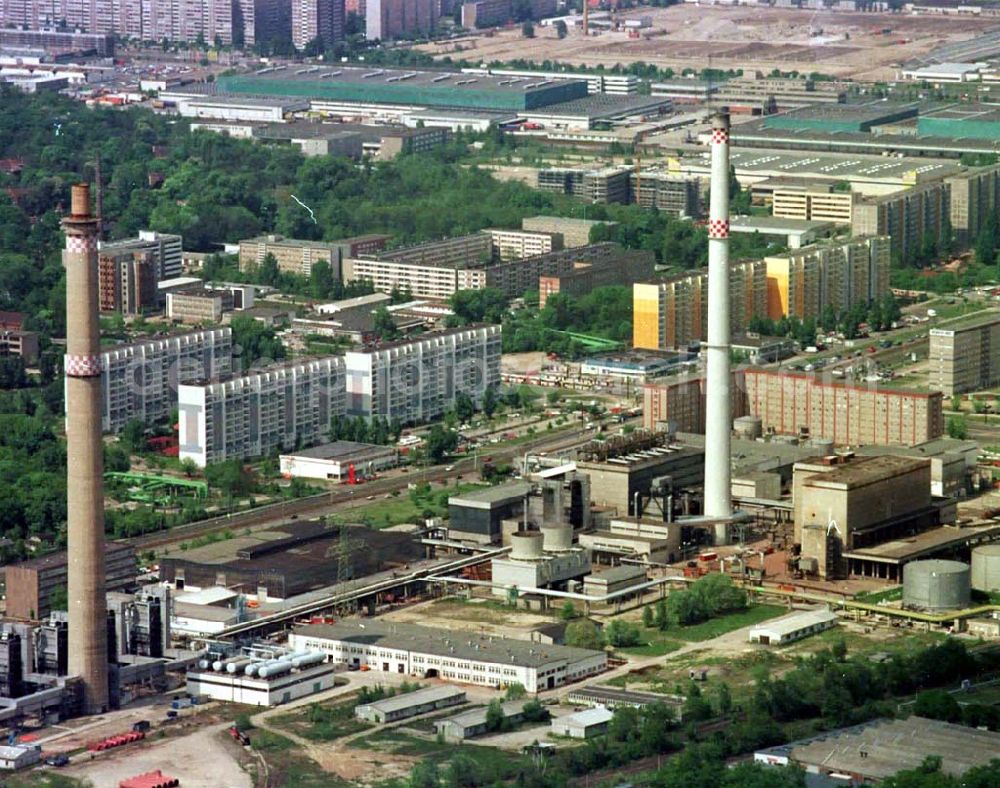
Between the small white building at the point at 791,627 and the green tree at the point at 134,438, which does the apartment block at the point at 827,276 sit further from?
the small white building at the point at 791,627

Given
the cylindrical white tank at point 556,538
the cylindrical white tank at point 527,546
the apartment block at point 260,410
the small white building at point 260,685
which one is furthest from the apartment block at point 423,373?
the small white building at point 260,685

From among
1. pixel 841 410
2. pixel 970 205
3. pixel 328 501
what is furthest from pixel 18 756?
pixel 970 205

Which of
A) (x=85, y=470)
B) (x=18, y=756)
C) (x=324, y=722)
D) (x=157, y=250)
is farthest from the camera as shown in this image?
(x=157, y=250)

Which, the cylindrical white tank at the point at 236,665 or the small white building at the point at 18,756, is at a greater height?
the cylindrical white tank at the point at 236,665

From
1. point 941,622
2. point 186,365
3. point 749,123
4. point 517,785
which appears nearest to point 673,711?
point 517,785

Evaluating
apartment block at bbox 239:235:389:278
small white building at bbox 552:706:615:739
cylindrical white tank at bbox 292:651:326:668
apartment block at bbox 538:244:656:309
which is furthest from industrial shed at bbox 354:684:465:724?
apartment block at bbox 239:235:389:278

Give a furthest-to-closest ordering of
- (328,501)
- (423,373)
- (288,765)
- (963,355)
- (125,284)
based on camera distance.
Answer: (125,284) → (963,355) → (423,373) → (328,501) → (288,765)

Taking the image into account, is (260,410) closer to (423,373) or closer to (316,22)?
(423,373)

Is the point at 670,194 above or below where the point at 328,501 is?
above
